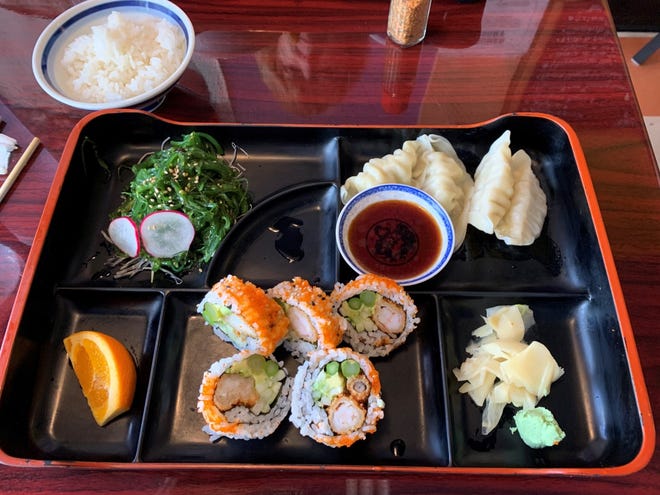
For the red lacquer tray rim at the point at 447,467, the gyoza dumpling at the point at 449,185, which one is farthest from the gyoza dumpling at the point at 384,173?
the red lacquer tray rim at the point at 447,467

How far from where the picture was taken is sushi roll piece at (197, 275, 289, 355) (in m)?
1.62

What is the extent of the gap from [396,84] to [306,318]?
4.53 feet

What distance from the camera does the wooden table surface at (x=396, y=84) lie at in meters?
2.06

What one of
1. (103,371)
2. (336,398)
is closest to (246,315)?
(336,398)

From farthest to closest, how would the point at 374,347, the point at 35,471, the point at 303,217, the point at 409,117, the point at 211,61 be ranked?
the point at 211,61
the point at 409,117
the point at 303,217
the point at 374,347
the point at 35,471

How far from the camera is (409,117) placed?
2363 mm

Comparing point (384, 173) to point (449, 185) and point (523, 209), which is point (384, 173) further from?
point (523, 209)

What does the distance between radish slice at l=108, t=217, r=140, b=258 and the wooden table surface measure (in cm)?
38

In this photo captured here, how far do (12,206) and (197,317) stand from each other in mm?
997

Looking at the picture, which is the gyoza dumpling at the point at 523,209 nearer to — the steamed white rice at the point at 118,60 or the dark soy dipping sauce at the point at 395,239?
the dark soy dipping sauce at the point at 395,239

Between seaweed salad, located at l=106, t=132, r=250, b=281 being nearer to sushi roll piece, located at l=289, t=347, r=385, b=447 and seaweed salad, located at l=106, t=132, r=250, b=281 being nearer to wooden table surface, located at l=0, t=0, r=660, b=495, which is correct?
wooden table surface, located at l=0, t=0, r=660, b=495

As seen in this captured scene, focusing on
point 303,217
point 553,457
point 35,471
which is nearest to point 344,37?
point 303,217

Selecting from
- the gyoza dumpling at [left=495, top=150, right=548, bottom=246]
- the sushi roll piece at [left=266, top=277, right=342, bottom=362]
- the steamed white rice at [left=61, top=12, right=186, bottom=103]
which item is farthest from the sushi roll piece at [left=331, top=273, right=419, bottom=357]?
the steamed white rice at [left=61, top=12, right=186, bottom=103]

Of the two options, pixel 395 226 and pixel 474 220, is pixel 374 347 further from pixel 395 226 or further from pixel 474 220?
pixel 474 220
